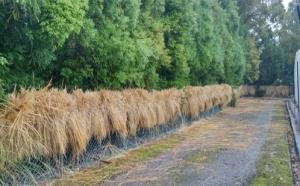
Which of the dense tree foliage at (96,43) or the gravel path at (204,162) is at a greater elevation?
the dense tree foliage at (96,43)

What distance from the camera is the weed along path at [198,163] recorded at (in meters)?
7.12

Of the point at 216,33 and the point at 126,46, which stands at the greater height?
the point at 216,33

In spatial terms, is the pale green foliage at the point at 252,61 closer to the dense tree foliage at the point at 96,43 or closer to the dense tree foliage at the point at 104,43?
the dense tree foliage at the point at 104,43

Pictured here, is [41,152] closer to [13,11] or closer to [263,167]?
[13,11]

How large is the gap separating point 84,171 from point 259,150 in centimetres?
438

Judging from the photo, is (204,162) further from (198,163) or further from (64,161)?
(64,161)

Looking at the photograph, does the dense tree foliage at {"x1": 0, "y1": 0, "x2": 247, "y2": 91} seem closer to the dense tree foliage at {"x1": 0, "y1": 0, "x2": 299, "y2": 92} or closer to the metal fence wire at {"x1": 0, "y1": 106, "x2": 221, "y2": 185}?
the dense tree foliage at {"x1": 0, "y1": 0, "x2": 299, "y2": 92}

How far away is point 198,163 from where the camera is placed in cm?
863

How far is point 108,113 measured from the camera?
8711mm

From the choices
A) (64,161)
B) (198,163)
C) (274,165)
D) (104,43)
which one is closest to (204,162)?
(198,163)

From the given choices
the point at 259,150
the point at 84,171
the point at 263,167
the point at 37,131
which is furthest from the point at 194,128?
the point at 37,131

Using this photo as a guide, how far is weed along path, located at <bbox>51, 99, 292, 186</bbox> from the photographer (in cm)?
712

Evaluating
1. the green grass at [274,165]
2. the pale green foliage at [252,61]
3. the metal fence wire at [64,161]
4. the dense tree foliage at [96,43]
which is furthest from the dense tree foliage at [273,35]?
the metal fence wire at [64,161]

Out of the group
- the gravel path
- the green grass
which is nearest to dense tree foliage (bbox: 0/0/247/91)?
the gravel path
